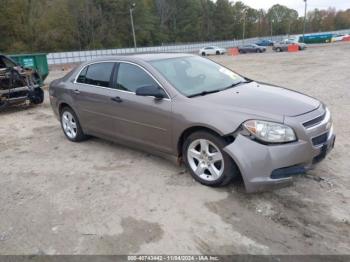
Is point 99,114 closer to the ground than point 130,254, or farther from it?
farther from it

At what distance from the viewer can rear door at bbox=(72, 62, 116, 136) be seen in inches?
208

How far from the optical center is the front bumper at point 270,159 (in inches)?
143

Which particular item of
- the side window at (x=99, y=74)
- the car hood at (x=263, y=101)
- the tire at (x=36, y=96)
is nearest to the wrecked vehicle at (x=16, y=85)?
the tire at (x=36, y=96)

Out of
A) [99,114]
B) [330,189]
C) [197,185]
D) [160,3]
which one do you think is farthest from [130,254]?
[160,3]

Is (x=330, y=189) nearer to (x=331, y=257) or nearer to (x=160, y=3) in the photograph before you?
(x=331, y=257)

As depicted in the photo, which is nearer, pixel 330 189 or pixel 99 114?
pixel 330 189

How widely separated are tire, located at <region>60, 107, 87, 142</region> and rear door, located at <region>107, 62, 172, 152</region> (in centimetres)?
130

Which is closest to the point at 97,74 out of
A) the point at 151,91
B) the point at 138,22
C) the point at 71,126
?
the point at 71,126

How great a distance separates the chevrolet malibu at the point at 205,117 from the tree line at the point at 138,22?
61.8m

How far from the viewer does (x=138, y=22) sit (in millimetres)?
80125

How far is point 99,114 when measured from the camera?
547 cm

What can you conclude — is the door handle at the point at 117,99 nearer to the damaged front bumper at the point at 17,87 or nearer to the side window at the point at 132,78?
Answer: the side window at the point at 132,78

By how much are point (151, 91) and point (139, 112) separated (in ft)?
1.49

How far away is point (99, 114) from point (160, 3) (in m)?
94.5
